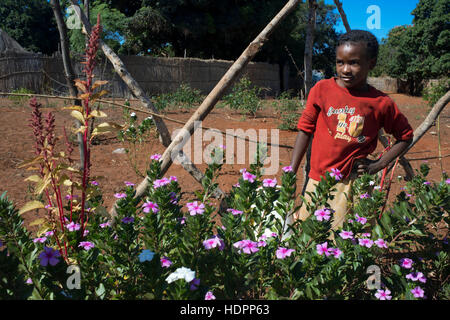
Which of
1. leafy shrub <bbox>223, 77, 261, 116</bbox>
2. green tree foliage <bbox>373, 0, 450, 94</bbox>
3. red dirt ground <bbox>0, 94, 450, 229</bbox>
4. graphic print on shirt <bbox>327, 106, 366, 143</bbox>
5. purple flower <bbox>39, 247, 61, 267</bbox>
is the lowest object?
red dirt ground <bbox>0, 94, 450, 229</bbox>

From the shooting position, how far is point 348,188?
6.65ft

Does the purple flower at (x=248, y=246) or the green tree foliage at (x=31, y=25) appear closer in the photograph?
the purple flower at (x=248, y=246)

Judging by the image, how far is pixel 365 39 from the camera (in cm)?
187

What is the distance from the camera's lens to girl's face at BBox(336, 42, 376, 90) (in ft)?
6.07

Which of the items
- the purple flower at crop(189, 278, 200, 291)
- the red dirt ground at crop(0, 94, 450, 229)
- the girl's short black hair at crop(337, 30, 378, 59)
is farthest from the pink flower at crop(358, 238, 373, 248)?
the red dirt ground at crop(0, 94, 450, 229)

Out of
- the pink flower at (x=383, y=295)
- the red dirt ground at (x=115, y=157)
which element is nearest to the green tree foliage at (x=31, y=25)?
the red dirt ground at (x=115, y=157)

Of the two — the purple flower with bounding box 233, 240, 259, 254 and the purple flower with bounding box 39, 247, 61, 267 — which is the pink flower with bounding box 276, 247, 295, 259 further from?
the purple flower with bounding box 39, 247, 61, 267

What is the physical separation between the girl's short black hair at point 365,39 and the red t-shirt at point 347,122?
202 millimetres

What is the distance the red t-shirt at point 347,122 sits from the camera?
1904 mm

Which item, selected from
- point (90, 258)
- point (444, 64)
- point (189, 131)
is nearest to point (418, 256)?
point (189, 131)

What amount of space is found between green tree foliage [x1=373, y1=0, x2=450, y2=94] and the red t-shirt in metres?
21.8

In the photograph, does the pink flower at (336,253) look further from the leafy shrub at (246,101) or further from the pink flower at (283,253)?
the leafy shrub at (246,101)

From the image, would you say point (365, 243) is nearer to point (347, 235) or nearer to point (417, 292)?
point (347, 235)
